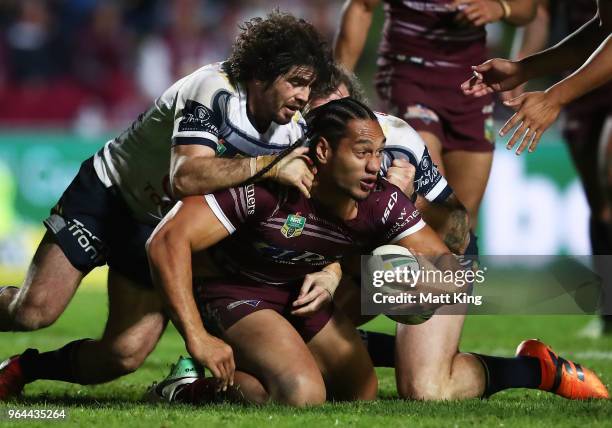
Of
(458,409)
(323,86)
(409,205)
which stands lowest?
(458,409)

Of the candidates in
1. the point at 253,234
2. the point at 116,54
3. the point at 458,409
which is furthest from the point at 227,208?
the point at 116,54

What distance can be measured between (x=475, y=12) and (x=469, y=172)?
919mm

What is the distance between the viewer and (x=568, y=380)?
17.6ft

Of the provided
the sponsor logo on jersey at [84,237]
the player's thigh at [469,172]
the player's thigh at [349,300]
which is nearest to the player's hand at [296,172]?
the player's thigh at [349,300]

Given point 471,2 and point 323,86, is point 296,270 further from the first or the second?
point 471,2

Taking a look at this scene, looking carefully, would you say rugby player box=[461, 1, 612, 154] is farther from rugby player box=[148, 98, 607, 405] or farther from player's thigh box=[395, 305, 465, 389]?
player's thigh box=[395, 305, 465, 389]

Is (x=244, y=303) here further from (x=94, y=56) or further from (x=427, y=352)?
(x=94, y=56)

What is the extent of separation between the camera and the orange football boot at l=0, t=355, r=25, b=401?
5.52 m

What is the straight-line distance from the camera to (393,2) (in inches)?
272

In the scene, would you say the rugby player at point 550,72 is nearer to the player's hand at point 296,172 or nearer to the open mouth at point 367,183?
the open mouth at point 367,183

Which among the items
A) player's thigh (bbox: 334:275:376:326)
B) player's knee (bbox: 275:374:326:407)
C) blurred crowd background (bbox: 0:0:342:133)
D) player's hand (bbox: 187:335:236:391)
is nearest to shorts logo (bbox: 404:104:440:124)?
player's thigh (bbox: 334:275:376:326)

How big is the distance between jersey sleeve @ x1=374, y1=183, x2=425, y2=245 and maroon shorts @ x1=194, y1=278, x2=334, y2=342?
0.50 meters

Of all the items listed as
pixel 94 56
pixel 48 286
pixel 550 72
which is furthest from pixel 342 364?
pixel 94 56

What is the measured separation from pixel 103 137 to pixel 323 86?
6876mm
